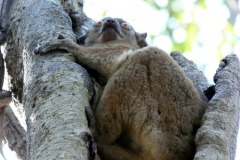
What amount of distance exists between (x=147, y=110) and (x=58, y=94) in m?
1.26

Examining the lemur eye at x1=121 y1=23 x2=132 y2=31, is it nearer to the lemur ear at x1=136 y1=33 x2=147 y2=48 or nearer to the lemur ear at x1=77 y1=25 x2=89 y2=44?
the lemur ear at x1=136 y1=33 x2=147 y2=48

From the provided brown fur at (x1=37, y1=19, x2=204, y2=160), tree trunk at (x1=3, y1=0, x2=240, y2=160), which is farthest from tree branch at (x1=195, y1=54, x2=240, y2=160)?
brown fur at (x1=37, y1=19, x2=204, y2=160)

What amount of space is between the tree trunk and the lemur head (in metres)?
1.23

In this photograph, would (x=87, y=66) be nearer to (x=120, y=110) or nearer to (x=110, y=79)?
(x=110, y=79)

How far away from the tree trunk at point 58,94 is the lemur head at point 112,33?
123 centimetres

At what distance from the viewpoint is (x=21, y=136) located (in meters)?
6.25

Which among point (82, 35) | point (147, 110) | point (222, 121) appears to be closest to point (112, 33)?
point (82, 35)

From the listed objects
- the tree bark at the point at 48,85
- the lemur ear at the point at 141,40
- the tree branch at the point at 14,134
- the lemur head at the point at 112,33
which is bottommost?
the tree branch at the point at 14,134

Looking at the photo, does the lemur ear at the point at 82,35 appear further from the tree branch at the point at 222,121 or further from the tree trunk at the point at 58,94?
the tree branch at the point at 222,121

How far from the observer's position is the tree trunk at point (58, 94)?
398 cm

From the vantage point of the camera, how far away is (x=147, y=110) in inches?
215

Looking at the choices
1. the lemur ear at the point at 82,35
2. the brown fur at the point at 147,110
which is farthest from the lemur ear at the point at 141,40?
the brown fur at the point at 147,110

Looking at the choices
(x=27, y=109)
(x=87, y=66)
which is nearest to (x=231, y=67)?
(x=87, y=66)

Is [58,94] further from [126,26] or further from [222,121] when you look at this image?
[126,26]
